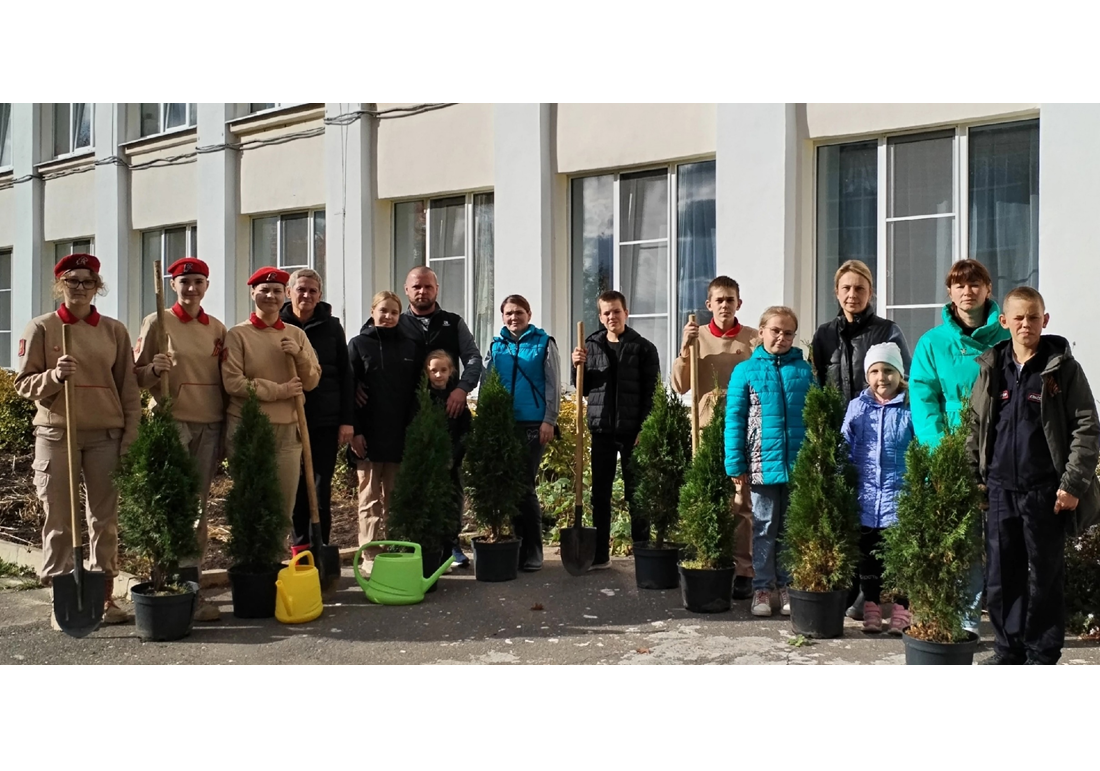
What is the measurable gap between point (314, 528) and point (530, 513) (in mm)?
1681

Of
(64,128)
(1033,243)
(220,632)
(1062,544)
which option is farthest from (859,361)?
(64,128)

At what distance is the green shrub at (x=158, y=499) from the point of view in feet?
20.5

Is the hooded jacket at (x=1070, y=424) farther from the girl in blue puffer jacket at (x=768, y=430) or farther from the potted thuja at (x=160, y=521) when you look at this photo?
the potted thuja at (x=160, y=521)

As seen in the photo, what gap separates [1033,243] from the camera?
827 centimetres

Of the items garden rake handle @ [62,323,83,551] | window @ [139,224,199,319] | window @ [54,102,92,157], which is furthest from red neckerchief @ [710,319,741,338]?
window @ [54,102,92,157]

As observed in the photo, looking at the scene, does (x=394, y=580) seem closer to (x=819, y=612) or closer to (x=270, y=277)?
(x=270, y=277)

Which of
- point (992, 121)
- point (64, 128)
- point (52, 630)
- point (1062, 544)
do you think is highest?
point (64, 128)

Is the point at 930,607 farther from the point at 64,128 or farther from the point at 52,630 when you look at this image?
the point at 64,128

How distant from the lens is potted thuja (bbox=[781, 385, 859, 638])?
19.7 feet

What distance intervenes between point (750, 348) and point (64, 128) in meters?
15.5

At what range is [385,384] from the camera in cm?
768

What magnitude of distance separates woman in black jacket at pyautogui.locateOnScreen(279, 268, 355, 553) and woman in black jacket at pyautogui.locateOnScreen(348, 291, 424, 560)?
21 cm

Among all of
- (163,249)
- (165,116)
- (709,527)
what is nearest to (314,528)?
(709,527)

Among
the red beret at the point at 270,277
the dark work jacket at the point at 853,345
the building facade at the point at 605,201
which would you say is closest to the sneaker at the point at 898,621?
the dark work jacket at the point at 853,345
